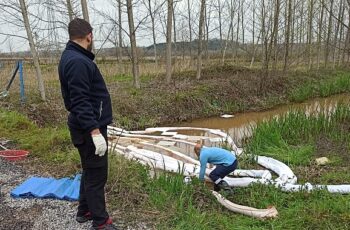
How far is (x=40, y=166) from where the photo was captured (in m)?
5.20

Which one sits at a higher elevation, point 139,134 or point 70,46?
point 70,46

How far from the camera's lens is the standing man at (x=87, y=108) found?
108 inches

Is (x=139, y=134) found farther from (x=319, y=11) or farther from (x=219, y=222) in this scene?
(x=319, y=11)

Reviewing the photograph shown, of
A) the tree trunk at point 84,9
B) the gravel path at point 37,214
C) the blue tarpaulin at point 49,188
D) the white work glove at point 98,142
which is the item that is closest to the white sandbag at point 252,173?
the gravel path at point 37,214

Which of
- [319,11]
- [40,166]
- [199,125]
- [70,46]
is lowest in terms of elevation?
[199,125]

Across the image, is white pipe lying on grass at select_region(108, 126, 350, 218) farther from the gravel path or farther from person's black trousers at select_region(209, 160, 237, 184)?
the gravel path

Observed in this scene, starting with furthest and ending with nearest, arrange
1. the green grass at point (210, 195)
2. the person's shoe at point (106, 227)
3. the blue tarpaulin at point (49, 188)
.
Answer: the blue tarpaulin at point (49, 188) → the green grass at point (210, 195) → the person's shoe at point (106, 227)

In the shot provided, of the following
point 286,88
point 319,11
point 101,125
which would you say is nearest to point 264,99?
point 286,88

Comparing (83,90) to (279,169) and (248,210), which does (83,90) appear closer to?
(248,210)

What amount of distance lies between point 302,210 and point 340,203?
409 mm

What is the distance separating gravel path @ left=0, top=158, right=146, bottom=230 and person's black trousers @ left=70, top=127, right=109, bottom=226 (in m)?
0.38

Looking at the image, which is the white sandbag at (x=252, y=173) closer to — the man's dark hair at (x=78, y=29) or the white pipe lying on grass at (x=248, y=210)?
the white pipe lying on grass at (x=248, y=210)

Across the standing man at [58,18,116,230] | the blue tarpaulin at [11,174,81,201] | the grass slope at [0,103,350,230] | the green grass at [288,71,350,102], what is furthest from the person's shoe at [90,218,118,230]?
the green grass at [288,71,350,102]

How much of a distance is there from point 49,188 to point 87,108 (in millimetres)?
1900
